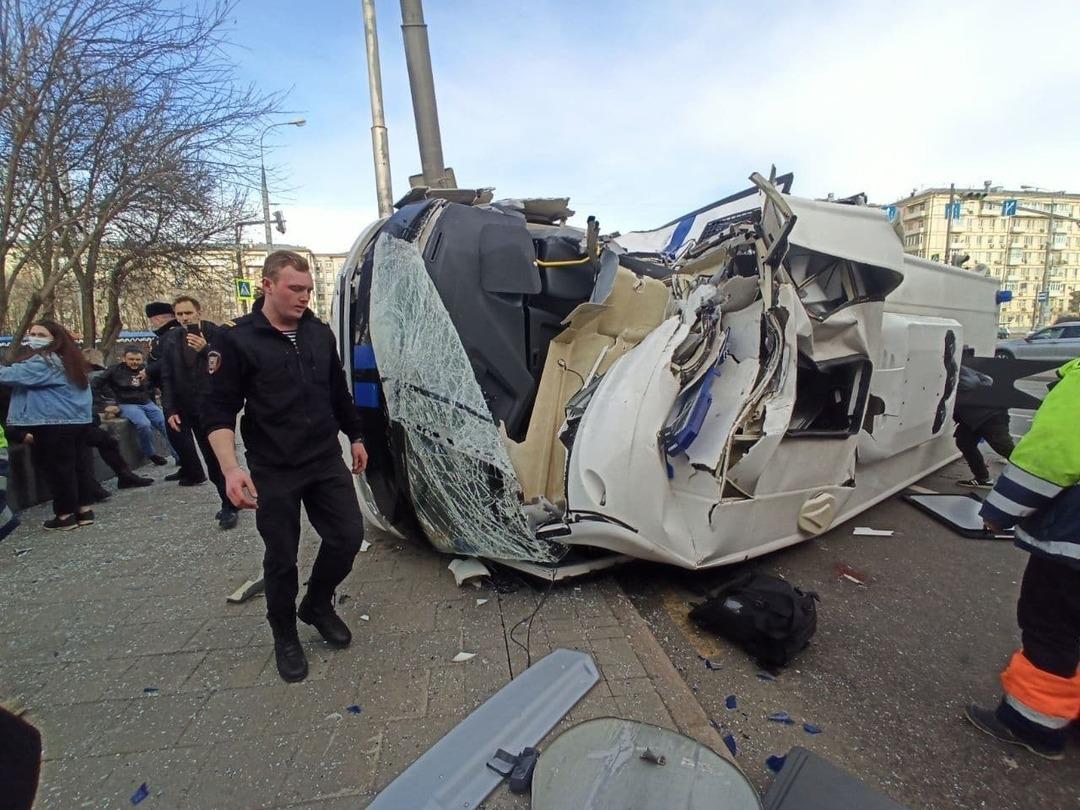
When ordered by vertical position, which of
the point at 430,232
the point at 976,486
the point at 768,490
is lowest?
the point at 976,486

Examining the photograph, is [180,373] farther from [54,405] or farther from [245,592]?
[245,592]

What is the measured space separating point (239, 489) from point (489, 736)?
1.26 meters

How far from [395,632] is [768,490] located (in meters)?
2.03

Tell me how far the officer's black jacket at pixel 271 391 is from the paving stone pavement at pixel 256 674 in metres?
0.92

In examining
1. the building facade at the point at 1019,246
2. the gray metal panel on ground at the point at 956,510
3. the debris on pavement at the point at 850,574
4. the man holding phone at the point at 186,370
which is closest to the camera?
the debris on pavement at the point at 850,574

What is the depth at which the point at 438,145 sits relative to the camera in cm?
528

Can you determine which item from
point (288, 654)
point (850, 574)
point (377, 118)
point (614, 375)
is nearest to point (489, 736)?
point (288, 654)

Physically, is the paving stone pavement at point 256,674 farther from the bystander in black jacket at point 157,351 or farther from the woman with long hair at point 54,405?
the bystander in black jacket at point 157,351

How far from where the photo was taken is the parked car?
42.8ft

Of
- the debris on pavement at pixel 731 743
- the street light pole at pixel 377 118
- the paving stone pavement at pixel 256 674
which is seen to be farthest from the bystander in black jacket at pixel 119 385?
the debris on pavement at pixel 731 743

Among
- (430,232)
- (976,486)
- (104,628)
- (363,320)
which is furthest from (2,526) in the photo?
(976,486)

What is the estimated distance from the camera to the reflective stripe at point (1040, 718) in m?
1.84

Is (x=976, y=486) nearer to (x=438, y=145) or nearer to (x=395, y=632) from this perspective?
(x=395, y=632)

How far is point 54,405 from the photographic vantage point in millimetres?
4082
